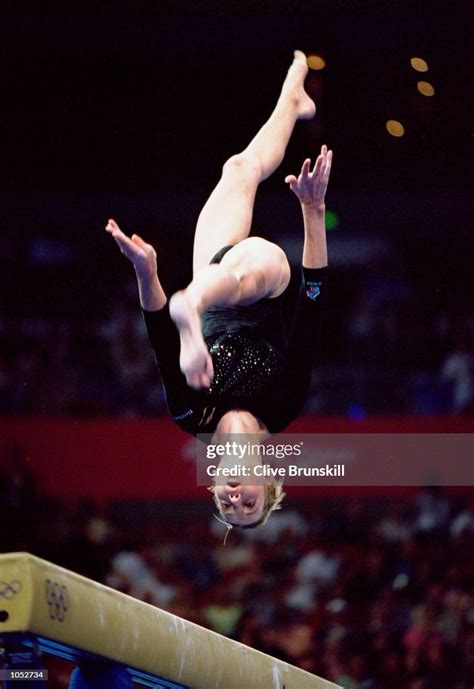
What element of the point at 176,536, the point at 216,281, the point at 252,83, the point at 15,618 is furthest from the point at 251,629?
the point at 252,83

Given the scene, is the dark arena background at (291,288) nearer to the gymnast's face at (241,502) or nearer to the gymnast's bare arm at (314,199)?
the gymnast's face at (241,502)

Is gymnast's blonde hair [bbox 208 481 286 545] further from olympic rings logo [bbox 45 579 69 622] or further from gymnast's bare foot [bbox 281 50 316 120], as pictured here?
gymnast's bare foot [bbox 281 50 316 120]

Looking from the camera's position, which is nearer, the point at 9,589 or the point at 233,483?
the point at 9,589

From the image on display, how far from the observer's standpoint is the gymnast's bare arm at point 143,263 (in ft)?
11.1

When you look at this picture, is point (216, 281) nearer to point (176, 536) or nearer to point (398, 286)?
point (176, 536)

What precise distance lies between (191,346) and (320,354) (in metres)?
5.36

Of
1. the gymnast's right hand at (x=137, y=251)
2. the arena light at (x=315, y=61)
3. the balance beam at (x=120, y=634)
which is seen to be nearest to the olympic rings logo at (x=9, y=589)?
the balance beam at (x=120, y=634)

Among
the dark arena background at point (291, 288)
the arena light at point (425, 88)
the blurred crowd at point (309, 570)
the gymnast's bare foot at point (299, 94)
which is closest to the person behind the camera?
the gymnast's bare foot at point (299, 94)

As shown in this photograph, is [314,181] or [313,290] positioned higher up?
[314,181]

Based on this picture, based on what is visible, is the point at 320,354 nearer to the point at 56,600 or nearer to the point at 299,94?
the point at 299,94

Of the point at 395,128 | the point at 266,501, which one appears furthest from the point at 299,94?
the point at 395,128

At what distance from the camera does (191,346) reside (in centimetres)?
305

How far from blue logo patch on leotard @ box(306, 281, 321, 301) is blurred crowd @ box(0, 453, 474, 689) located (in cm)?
274

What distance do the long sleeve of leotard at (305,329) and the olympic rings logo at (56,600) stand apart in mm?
1409
